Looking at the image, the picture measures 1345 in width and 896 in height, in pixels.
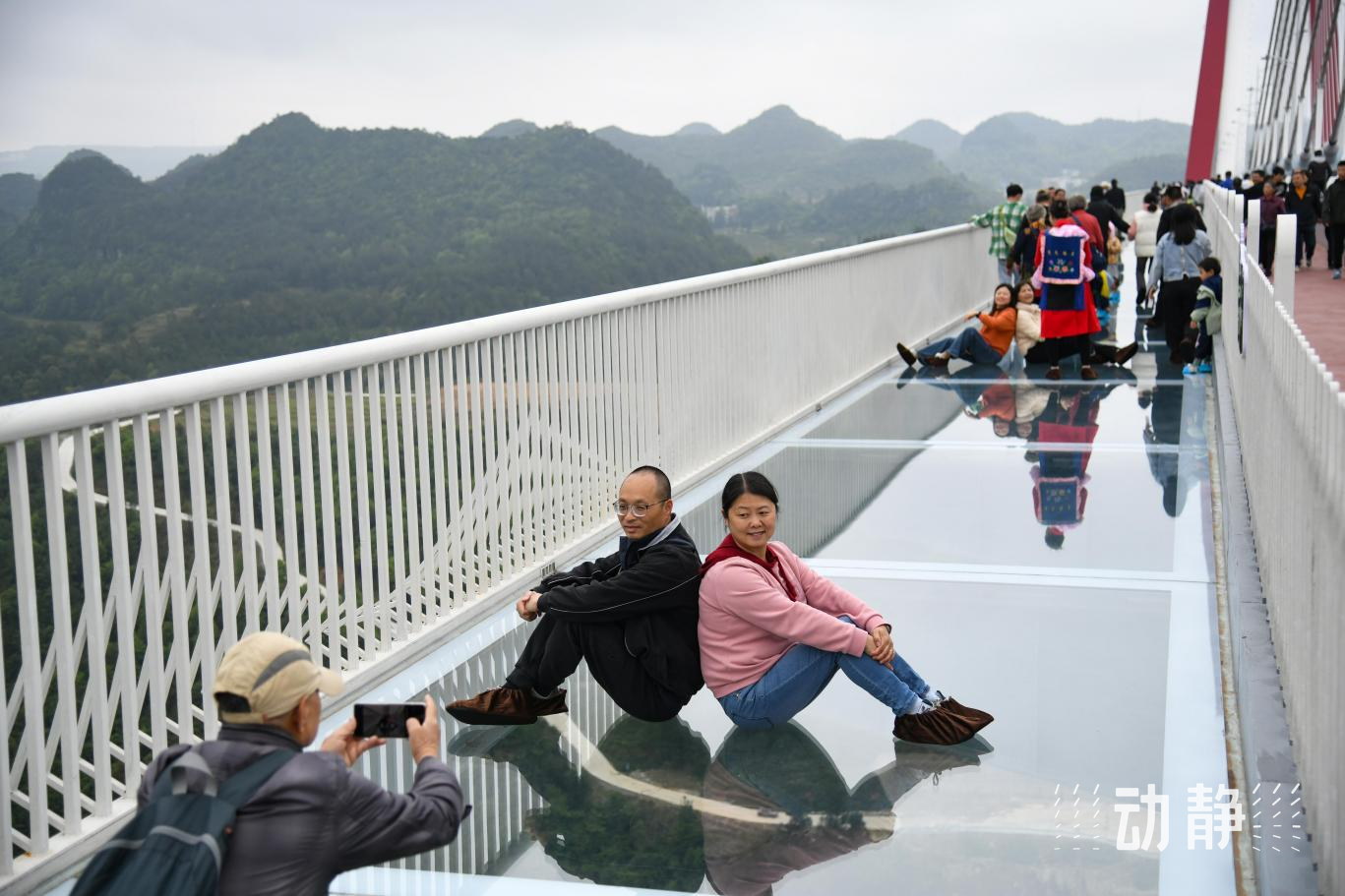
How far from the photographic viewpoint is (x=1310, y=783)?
3.62m

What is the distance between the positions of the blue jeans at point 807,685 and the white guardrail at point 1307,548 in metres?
1.15

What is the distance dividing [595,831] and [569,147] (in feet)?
355

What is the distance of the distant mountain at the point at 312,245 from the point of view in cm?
8138

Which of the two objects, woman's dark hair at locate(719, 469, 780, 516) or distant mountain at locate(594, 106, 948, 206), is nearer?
woman's dark hair at locate(719, 469, 780, 516)

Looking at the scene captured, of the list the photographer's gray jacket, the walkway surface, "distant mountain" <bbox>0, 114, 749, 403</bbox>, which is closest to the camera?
the photographer's gray jacket

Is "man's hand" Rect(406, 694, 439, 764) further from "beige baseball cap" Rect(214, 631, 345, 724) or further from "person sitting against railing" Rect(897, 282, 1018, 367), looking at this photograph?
"person sitting against railing" Rect(897, 282, 1018, 367)

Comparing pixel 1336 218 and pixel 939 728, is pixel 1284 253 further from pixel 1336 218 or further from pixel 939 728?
pixel 1336 218

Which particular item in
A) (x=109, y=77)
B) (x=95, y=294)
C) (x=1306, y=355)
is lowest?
(x=95, y=294)

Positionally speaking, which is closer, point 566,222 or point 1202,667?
point 1202,667

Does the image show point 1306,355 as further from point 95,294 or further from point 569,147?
point 569,147

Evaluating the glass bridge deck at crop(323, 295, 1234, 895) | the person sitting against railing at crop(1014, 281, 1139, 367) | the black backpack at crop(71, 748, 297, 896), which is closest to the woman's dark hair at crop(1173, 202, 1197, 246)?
the person sitting against railing at crop(1014, 281, 1139, 367)

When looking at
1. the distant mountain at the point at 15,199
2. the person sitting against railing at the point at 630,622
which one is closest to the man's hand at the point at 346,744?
the person sitting against railing at the point at 630,622

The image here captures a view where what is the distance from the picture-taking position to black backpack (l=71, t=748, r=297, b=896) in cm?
226

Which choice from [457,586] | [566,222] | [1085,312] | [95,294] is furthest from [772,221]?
[457,586]
